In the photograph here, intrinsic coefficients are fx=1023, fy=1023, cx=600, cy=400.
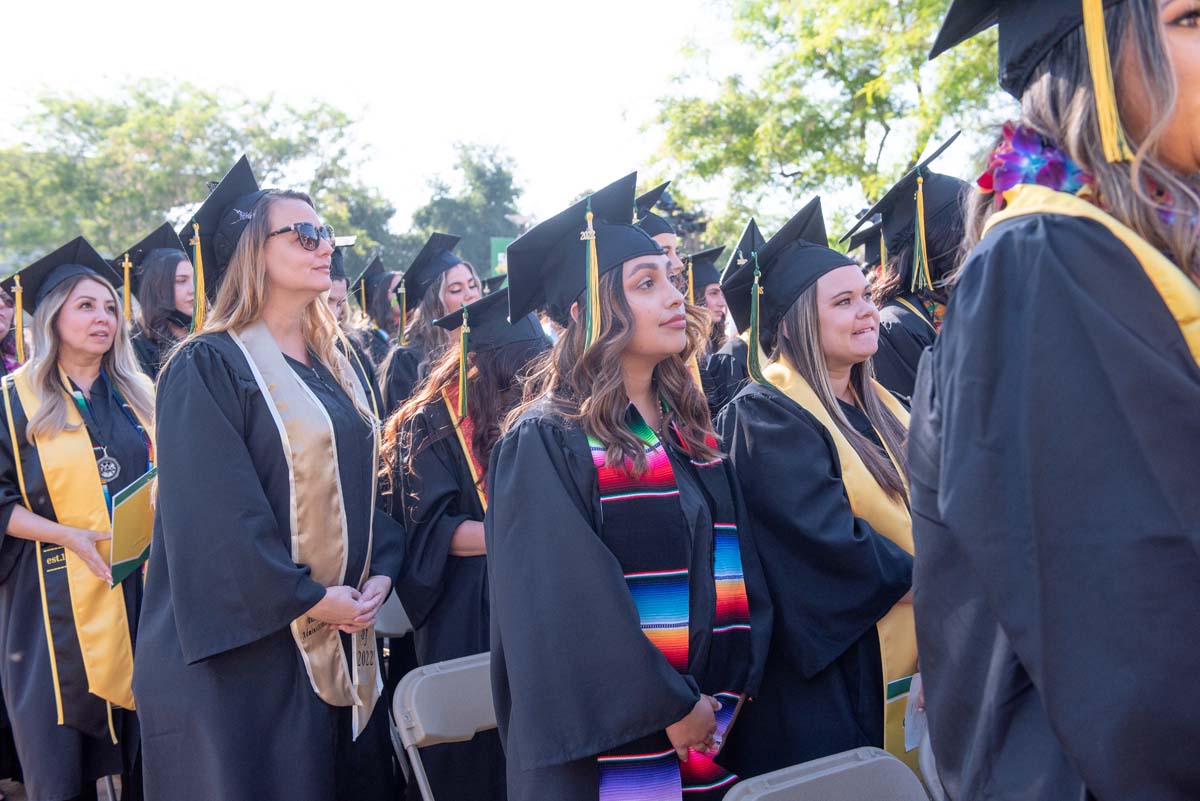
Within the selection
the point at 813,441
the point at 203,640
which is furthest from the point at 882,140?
the point at 203,640

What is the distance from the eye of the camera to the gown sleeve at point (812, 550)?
2809 millimetres

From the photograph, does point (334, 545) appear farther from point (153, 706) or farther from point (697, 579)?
point (697, 579)

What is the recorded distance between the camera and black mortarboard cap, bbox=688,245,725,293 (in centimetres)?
655

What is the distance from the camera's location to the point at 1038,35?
4.63ft

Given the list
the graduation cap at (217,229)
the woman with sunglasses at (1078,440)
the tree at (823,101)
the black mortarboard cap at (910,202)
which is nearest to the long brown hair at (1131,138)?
the woman with sunglasses at (1078,440)

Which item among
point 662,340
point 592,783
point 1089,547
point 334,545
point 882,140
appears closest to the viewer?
point 1089,547

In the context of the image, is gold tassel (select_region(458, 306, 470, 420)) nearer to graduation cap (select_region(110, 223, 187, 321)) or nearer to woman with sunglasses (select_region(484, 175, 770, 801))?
woman with sunglasses (select_region(484, 175, 770, 801))

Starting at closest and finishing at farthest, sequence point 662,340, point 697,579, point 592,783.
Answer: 1. point 592,783
2. point 697,579
3. point 662,340

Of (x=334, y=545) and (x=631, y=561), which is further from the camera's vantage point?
(x=334, y=545)

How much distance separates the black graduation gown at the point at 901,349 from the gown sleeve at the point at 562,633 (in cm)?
233

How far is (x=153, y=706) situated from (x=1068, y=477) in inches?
102

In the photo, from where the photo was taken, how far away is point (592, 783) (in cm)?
239

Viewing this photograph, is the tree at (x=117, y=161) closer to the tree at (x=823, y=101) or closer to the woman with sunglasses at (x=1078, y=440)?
the tree at (x=823, y=101)

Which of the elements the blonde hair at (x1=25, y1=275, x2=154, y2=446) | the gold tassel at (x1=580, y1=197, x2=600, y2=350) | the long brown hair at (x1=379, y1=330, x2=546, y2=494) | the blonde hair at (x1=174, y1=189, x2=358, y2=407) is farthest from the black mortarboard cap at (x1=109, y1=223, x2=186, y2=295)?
the gold tassel at (x1=580, y1=197, x2=600, y2=350)
